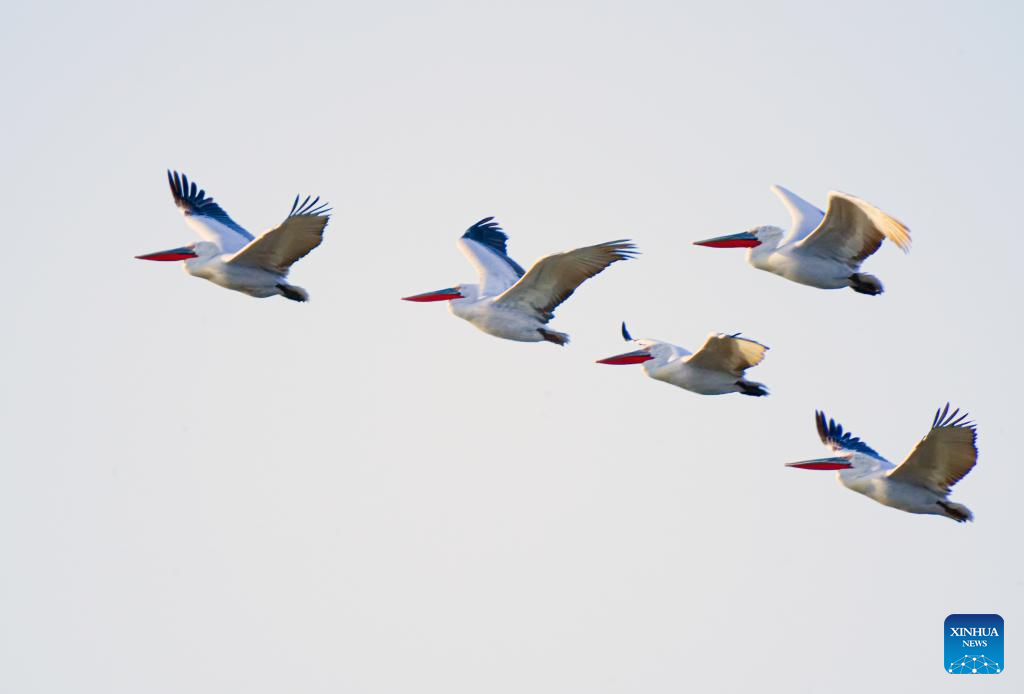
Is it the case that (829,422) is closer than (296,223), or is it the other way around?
(296,223)

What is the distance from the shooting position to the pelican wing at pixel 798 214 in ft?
81.0

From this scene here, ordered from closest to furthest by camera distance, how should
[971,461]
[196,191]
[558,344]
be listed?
[971,461] < [558,344] < [196,191]

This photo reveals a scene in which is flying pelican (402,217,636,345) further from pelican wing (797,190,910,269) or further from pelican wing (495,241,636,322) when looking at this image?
pelican wing (797,190,910,269)

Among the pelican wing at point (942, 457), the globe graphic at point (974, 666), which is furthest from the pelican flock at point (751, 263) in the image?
the globe graphic at point (974, 666)

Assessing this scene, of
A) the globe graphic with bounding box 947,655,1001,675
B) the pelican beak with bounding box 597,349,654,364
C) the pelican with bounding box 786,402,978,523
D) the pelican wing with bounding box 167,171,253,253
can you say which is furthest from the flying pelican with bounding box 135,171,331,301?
the globe graphic with bounding box 947,655,1001,675

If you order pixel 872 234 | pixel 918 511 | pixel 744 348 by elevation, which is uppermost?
pixel 872 234

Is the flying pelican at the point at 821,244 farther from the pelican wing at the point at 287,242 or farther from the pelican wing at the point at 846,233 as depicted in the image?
the pelican wing at the point at 287,242

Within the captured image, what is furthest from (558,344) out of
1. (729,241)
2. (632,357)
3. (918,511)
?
(918,511)

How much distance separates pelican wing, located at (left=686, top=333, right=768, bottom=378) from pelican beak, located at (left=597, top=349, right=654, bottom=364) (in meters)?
1.12

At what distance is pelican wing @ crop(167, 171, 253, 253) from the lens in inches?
1000

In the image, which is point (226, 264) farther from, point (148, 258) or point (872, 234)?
point (872, 234)

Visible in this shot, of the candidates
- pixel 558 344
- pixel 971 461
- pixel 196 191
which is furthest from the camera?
pixel 196 191

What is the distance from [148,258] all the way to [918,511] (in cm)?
971

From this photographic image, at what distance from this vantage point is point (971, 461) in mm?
22516
